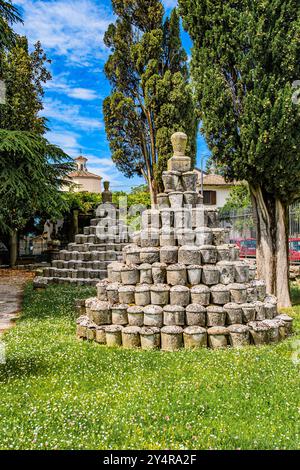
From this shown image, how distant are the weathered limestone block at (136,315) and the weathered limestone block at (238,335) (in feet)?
5.14

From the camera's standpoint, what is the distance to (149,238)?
25.8 feet

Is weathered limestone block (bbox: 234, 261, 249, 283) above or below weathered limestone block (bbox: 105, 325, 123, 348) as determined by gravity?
above

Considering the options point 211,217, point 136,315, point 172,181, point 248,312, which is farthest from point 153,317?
point 172,181

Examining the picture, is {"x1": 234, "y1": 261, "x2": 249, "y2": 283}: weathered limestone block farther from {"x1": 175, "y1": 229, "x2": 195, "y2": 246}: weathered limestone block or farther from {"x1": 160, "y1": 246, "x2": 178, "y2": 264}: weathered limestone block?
{"x1": 160, "y1": 246, "x2": 178, "y2": 264}: weathered limestone block

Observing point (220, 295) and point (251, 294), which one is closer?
point (220, 295)

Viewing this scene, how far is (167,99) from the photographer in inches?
810

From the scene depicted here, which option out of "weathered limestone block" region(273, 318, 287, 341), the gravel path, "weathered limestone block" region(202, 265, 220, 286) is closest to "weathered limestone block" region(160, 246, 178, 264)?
"weathered limestone block" region(202, 265, 220, 286)

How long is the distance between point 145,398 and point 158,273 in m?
3.20

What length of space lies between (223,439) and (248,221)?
58.5 feet

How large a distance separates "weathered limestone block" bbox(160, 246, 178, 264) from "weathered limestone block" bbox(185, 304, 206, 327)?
99 cm

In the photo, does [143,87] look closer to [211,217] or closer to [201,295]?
[211,217]

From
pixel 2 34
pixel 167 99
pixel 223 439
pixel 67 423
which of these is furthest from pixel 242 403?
pixel 167 99

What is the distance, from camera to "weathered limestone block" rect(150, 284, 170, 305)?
728 centimetres
